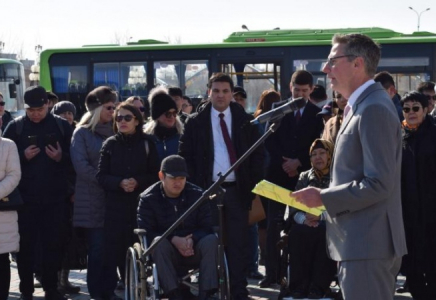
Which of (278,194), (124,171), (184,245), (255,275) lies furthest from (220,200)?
(255,275)

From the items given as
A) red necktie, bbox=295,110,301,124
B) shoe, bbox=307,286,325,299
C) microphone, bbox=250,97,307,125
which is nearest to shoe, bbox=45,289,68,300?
shoe, bbox=307,286,325,299

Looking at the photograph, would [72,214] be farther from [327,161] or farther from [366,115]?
[366,115]

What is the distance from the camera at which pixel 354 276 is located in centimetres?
479

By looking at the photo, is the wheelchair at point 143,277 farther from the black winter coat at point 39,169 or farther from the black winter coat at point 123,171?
the black winter coat at point 39,169

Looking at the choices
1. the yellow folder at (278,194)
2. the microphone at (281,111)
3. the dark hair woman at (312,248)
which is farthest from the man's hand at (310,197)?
the dark hair woman at (312,248)

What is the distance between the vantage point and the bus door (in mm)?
19766

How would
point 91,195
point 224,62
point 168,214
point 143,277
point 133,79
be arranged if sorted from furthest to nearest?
point 133,79 < point 224,62 < point 91,195 < point 168,214 < point 143,277

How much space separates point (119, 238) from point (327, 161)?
6.77 ft

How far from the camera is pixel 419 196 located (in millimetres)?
9109

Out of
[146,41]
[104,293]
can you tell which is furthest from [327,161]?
[146,41]

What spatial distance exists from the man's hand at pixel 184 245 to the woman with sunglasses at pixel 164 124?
1701 mm

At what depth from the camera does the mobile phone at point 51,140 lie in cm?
941

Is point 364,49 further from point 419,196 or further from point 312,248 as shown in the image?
point 419,196

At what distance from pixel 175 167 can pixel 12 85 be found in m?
22.3
